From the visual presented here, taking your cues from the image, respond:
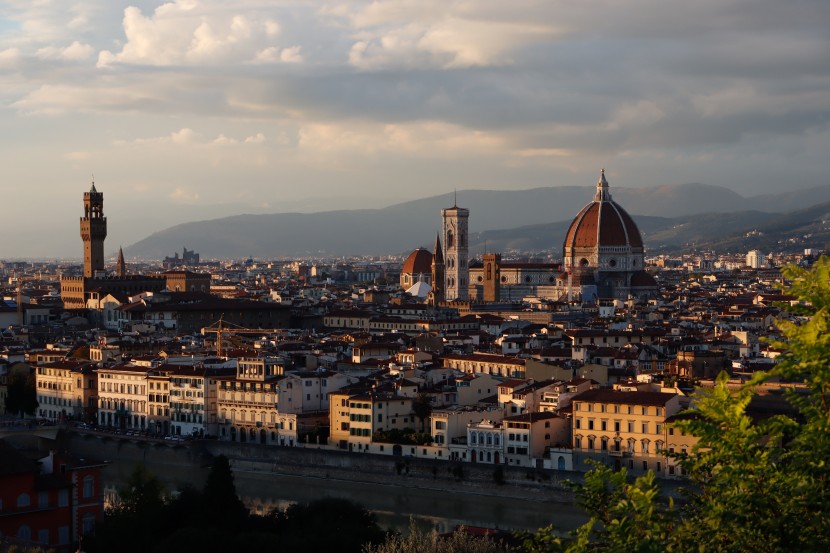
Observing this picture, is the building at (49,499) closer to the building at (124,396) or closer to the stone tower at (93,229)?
Answer: the building at (124,396)

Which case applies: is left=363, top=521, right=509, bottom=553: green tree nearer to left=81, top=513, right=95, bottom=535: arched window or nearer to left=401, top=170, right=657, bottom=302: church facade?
left=81, top=513, right=95, bottom=535: arched window

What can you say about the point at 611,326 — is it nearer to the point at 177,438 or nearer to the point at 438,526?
the point at 177,438

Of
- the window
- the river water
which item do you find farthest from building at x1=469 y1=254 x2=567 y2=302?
the window

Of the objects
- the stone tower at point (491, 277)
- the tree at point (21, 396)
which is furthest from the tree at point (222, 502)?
the stone tower at point (491, 277)

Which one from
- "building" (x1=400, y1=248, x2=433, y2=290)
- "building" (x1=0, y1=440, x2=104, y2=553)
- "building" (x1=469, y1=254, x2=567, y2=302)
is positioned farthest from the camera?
"building" (x1=400, y1=248, x2=433, y2=290)

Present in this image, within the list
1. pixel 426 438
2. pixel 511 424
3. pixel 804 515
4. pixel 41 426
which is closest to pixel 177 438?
pixel 41 426

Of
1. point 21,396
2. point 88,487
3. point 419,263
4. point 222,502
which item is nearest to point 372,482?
point 222,502
